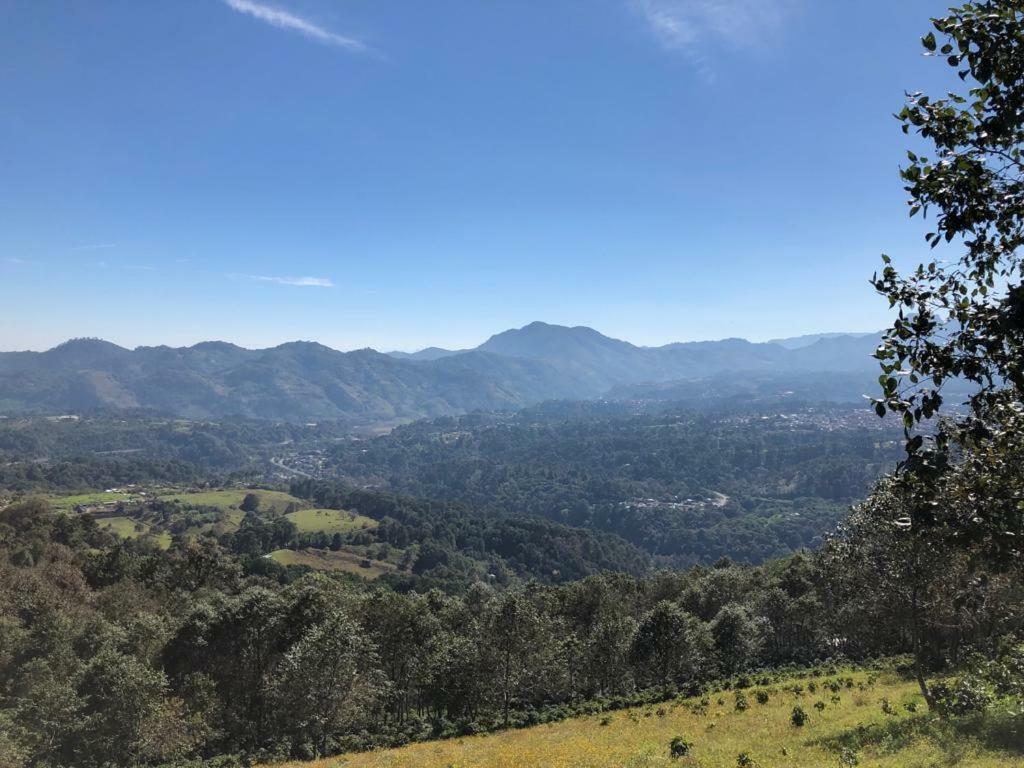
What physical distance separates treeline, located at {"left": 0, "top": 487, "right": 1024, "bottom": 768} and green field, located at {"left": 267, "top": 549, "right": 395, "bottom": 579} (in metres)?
78.0

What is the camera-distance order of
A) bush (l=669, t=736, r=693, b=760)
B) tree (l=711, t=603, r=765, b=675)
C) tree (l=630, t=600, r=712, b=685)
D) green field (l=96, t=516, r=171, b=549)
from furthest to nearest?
green field (l=96, t=516, r=171, b=549) → tree (l=711, t=603, r=765, b=675) → tree (l=630, t=600, r=712, b=685) → bush (l=669, t=736, r=693, b=760)

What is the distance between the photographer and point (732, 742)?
965 inches

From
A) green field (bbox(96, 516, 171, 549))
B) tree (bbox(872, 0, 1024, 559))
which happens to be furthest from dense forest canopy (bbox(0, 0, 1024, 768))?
green field (bbox(96, 516, 171, 549))

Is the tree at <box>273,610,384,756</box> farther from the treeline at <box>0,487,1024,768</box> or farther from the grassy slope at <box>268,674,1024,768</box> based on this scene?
the grassy slope at <box>268,674,1024,768</box>

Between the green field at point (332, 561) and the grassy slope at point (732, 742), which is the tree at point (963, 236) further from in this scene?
the green field at point (332, 561)

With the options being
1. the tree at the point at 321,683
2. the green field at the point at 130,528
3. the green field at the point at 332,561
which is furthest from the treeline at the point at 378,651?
the green field at the point at 332,561

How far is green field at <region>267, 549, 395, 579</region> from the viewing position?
15150cm

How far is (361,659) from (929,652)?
42.7 meters

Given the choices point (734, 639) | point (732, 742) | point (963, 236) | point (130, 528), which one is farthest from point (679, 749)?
point (130, 528)

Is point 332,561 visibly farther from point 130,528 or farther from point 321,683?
point 321,683

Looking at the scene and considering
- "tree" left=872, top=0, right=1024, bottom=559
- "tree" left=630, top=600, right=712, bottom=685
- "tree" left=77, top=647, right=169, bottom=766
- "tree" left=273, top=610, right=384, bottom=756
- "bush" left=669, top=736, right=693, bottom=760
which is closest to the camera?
"tree" left=872, top=0, right=1024, bottom=559

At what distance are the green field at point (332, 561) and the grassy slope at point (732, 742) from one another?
128 meters

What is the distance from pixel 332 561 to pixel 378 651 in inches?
4735

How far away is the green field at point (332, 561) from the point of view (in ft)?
497
